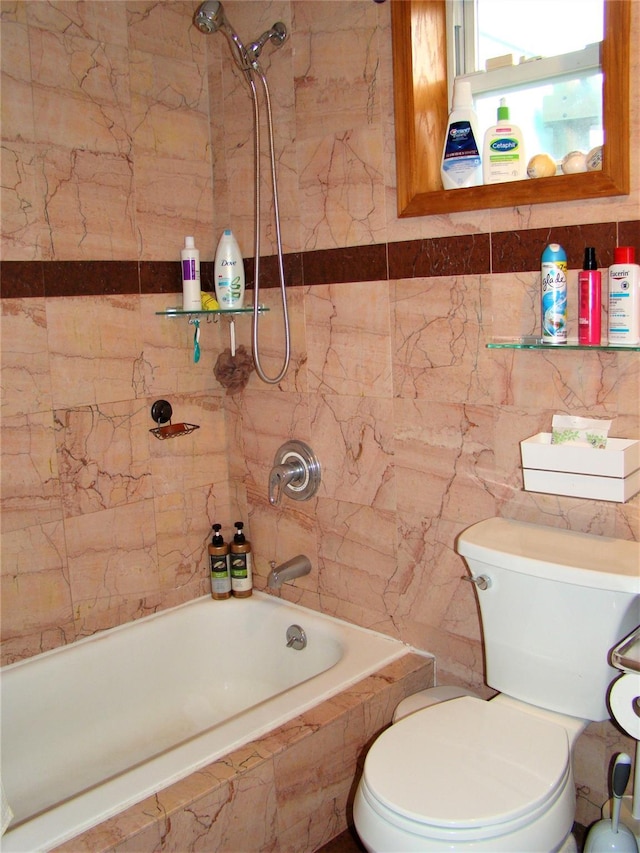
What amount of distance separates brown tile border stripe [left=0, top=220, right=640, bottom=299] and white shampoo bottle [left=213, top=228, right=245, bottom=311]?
7 centimetres

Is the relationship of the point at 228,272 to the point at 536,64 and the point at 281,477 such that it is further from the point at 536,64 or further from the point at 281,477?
the point at 536,64

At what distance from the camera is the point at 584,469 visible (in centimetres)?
169

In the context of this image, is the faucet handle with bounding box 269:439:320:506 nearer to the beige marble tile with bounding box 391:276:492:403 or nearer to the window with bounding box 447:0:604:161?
the beige marble tile with bounding box 391:276:492:403

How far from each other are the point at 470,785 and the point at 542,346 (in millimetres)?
940

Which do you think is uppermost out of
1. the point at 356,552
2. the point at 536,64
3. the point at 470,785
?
the point at 536,64

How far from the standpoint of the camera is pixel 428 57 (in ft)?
6.66

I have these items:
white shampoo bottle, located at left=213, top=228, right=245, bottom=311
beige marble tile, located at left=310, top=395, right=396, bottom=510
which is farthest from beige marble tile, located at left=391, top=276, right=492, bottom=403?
white shampoo bottle, located at left=213, top=228, right=245, bottom=311

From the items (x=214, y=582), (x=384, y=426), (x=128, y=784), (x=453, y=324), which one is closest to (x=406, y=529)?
(x=384, y=426)

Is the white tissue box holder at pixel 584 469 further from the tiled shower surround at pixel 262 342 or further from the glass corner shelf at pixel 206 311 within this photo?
the glass corner shelf at pixel 206 311

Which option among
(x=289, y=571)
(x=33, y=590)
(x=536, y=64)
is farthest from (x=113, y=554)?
(x=536, y=64)

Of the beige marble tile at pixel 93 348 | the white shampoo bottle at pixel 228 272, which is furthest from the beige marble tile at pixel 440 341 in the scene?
the beige marble tile at pixel 93 348

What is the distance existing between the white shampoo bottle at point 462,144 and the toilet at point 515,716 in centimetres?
88

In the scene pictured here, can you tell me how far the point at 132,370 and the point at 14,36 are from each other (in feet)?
3.23

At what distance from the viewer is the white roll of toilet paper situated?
1515 millimetres
